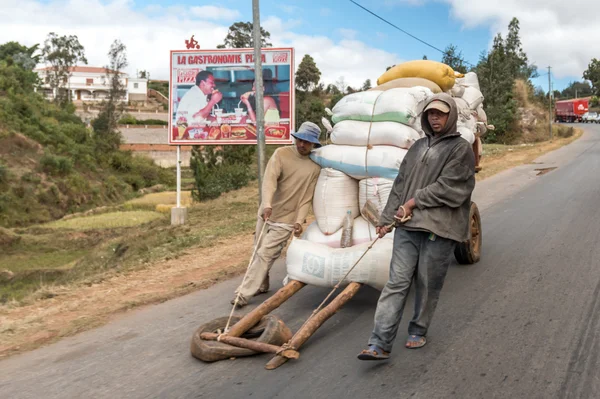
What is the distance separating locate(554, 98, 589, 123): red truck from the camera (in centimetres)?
→ 7312

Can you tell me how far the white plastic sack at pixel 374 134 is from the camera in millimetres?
5871

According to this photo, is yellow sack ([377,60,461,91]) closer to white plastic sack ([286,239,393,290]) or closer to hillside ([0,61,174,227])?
white plastic sack ([286,239,393,290])

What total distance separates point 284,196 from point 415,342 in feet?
7.20

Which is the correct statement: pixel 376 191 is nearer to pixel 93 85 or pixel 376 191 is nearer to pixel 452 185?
pixel 452 185

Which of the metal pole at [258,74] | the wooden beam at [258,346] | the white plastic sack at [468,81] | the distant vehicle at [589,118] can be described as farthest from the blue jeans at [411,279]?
the distant vehicle at [589,118]

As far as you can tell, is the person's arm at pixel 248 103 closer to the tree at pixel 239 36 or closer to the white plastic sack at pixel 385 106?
the white plastic sack at pixel 385 106

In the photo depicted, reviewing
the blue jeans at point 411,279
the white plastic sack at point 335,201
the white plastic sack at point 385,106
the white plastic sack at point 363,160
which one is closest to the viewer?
the blue jeans at point 411,279

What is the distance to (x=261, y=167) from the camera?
34.1 feet

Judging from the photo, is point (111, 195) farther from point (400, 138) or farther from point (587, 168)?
point (400, 138)

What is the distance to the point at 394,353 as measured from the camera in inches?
185

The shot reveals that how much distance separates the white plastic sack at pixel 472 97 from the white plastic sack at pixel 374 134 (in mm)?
2208

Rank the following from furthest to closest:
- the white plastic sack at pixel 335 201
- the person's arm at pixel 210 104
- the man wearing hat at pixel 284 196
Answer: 1. the person's arm at pixel 210 104
2. the man wearing hat at pixel 284 196
3. the white plastic sack at pixel 335 201

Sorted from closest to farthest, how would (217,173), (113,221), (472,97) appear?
(472,97) → (217,173) → (113,221)

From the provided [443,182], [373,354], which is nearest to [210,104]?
[443,182]
